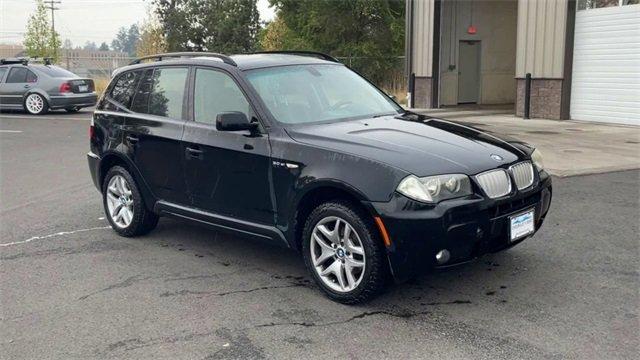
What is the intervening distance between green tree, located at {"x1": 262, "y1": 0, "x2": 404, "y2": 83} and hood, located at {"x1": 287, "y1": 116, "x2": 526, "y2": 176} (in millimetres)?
26012

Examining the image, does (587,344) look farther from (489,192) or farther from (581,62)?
(581,62)

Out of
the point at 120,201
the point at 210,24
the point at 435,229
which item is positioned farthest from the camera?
the point at 210,24

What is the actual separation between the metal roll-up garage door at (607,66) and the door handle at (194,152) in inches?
472

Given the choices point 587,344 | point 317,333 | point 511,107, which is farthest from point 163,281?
point 511,107

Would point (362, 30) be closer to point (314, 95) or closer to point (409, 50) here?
point (409, 50)

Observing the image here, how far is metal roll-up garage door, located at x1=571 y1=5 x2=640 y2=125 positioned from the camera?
14.3 metres

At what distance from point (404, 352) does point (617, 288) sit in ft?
6.10

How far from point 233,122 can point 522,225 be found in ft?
7.21

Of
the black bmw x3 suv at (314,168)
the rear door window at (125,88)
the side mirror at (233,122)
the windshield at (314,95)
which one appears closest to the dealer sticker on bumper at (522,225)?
the black bmw x3 suv at (314,168)

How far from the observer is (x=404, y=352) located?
3.72 m

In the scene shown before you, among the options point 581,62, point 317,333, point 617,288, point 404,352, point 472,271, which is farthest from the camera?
point 581,62

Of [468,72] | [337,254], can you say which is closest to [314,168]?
[337,254]

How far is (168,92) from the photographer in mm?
5895

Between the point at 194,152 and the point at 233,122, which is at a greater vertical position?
the point at 233,122
